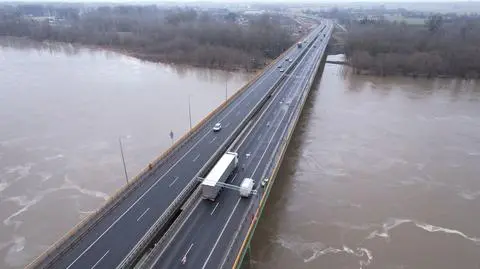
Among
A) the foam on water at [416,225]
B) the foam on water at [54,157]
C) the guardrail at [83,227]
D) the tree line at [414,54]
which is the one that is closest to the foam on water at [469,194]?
the foam on water at [416,225]

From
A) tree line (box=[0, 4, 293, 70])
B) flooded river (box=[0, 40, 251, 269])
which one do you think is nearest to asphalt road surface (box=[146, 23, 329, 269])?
flooded river (box=[0, 40, 251, 269])

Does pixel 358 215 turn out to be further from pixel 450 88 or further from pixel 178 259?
pixel 450 88

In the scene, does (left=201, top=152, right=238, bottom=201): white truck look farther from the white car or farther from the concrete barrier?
the white car

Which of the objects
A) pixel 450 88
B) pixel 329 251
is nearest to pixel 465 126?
pixel 450 88

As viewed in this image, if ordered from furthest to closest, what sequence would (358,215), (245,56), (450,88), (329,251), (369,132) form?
1. (245,56)
2. (450,88)
3. (369,132)
4. (358,215)
5. (329,251)

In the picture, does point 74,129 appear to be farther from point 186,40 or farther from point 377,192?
point 186,40
